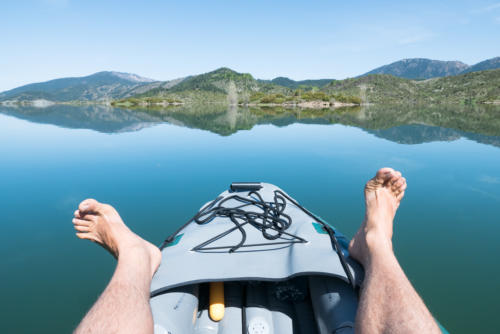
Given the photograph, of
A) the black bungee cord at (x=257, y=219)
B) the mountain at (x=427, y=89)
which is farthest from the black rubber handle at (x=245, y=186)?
the mountain at (x=427, y=89)

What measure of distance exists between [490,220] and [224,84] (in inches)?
6529

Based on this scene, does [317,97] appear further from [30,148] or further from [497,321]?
[497,321]

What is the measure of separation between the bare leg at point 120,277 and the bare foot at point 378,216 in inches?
62.5

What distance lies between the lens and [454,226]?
15.5 ft

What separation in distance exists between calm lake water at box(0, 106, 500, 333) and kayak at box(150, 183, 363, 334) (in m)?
1.57

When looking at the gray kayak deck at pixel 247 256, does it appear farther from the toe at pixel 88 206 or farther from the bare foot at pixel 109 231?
the toe at pixel 88 206

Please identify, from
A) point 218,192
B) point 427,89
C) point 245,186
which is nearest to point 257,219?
point 245,186

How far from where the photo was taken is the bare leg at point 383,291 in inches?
56.8

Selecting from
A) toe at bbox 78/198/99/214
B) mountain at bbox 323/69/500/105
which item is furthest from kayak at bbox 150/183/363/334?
mountain at bbox 323/69/500/105

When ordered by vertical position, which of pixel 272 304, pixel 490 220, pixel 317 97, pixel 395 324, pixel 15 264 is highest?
pixel 317 97

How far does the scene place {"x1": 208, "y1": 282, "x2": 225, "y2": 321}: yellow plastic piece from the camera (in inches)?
84.0

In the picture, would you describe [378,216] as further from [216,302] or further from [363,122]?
[363,122]

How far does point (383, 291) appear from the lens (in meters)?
1.61

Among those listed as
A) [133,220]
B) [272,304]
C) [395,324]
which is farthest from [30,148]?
[395,324]
